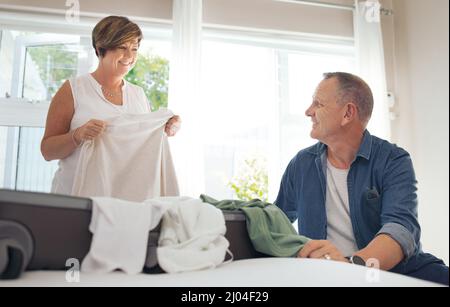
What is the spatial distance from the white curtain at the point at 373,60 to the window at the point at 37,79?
50.8 inches

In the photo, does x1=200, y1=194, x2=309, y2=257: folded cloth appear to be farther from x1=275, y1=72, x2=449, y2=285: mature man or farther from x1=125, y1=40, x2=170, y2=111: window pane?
x1=125, y1=40, x2=170, y2=111: window pane

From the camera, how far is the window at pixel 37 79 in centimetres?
260

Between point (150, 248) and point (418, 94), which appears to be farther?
point (418, 94)

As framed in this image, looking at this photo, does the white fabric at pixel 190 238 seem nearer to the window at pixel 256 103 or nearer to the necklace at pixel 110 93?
the necklace at pixel 110 93

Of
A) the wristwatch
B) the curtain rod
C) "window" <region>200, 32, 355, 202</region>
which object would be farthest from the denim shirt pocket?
the curtain rod

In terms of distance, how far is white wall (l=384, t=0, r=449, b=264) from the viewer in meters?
2.61

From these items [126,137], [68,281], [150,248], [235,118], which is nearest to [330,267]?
[150,248]

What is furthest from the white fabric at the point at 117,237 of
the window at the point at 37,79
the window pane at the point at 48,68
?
the window pane at the point at 48,68

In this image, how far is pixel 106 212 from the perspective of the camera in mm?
753
